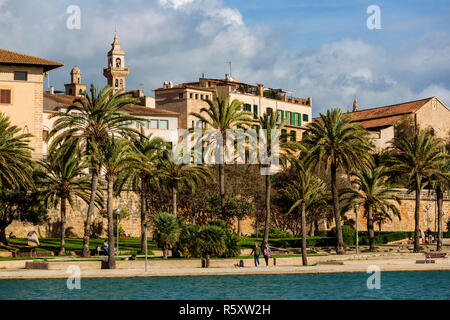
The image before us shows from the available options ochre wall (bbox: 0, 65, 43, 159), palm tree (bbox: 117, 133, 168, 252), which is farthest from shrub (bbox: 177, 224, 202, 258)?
ochre wall (bbox: 0, 65, 43, 159)

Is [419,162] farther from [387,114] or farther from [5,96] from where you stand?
[387,114]

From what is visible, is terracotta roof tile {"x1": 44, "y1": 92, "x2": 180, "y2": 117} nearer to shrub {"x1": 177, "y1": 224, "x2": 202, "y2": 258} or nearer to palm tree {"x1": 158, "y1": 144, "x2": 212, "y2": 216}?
palm tree {"x1": 158, "y1": 144, "x2": 212, "y2": 216}

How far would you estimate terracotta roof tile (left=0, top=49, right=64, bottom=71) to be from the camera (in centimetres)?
7138

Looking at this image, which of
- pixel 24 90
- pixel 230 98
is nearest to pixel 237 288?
pixel 24 90

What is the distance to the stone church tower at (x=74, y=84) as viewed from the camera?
463 feet

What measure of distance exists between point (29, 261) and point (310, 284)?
18.3 metres

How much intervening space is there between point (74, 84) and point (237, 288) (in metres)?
112

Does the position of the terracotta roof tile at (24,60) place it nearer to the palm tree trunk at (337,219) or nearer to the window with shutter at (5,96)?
the window with shutter at (5,96)

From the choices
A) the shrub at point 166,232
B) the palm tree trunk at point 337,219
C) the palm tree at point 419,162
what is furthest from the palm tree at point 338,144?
the shrub at point 166,232

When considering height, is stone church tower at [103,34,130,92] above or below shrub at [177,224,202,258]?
above

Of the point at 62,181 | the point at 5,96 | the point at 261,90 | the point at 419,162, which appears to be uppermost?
the point at 261,90

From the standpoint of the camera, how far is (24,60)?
72125 mm

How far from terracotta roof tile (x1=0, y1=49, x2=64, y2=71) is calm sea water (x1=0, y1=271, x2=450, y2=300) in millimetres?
38328
